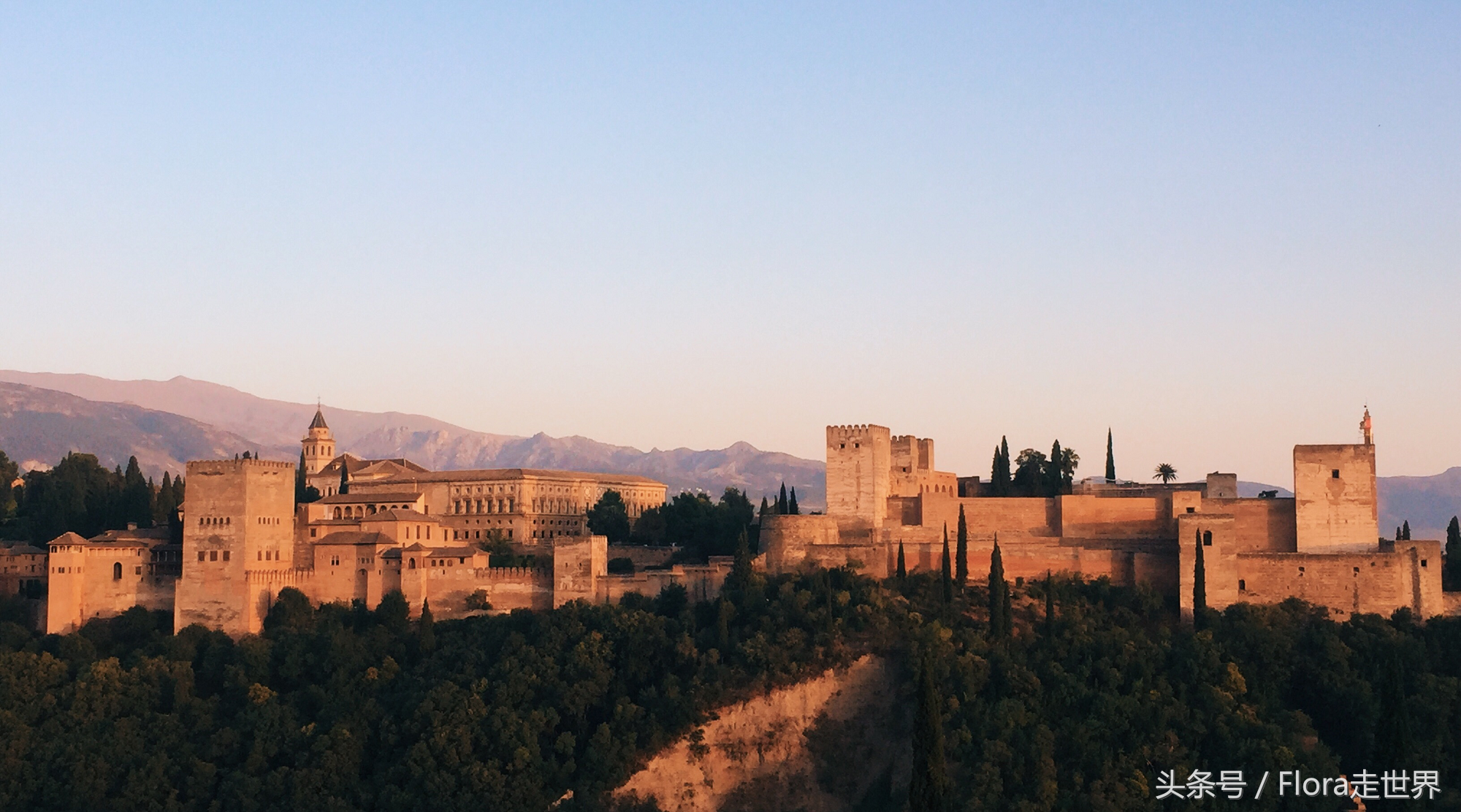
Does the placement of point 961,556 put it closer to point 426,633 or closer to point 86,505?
point 426,633

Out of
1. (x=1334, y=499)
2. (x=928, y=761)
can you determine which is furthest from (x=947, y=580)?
(x=1334, y=499)

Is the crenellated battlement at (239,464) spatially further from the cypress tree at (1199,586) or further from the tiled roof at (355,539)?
the cypress tree at (1199,586)

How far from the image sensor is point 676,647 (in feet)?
170

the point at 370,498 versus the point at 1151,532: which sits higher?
the point at 370,498

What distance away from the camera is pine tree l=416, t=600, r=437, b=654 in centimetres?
5447

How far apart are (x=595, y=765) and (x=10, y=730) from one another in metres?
18.7

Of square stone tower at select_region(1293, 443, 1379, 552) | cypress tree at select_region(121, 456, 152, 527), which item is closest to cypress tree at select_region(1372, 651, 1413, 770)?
square stone tower at select_region(1293, 443, 1379, 552)

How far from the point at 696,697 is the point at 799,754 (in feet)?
11.8

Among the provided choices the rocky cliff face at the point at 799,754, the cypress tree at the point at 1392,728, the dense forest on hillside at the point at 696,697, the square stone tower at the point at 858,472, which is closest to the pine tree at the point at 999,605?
the dense forest on hillside at the point at 696,697

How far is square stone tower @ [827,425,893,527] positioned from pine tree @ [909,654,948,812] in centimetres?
1585

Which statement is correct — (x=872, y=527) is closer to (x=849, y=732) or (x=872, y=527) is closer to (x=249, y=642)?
(x=849, y=732)

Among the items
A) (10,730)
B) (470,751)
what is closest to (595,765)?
(470,751)

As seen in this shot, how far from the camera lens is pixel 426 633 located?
54719 mm

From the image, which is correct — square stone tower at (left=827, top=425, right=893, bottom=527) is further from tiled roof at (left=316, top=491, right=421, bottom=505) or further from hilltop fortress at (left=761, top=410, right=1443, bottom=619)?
tiled roof at (left=316, top=491, right=421, bottom=505)
